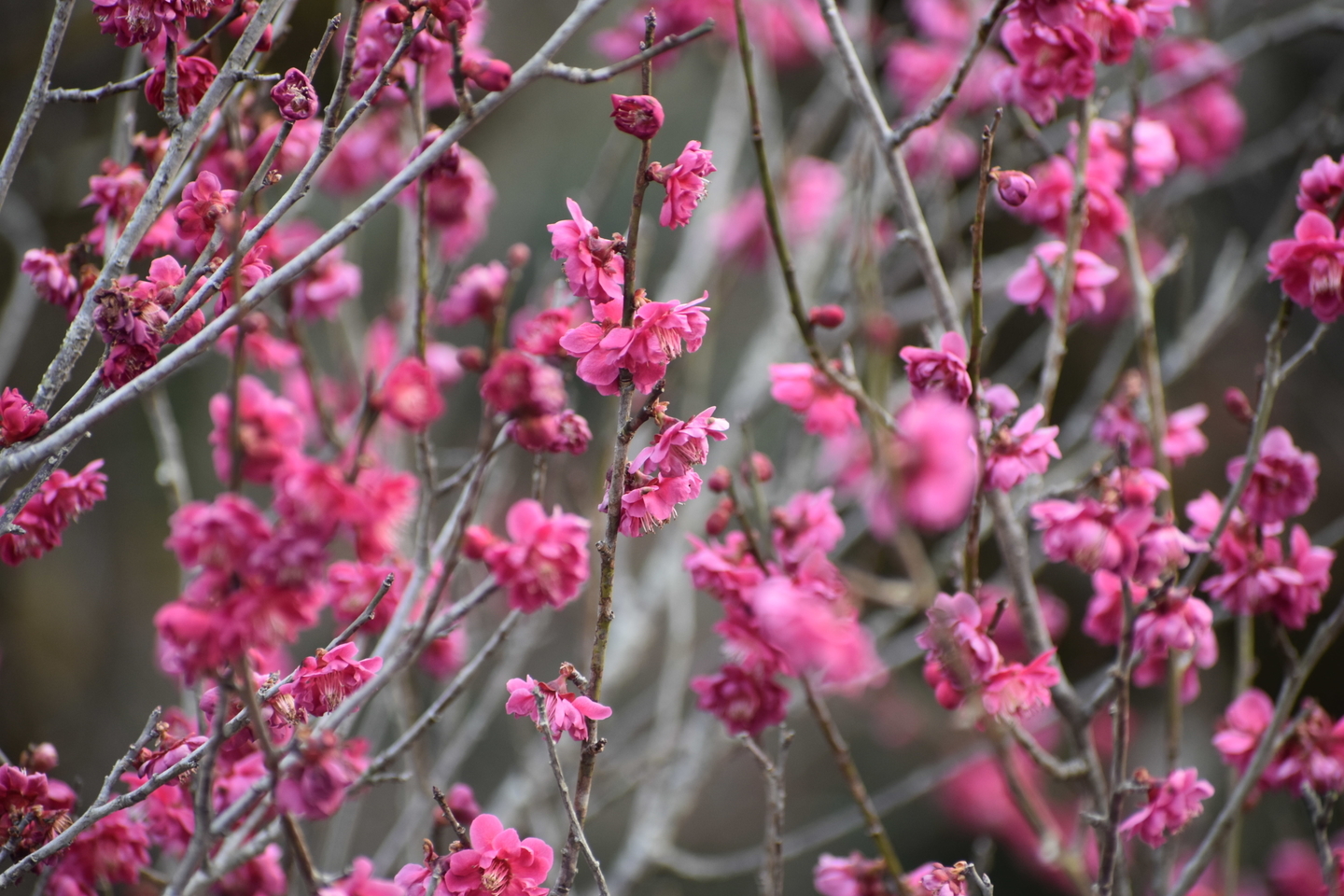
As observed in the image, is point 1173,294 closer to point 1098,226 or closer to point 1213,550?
point 1098,226

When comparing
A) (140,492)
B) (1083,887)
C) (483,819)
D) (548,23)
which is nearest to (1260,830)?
(1083,887)

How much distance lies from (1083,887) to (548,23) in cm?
329

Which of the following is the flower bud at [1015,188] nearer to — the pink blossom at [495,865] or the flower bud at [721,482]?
the flower bud at [721,482]

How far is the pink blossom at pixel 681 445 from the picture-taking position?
0.96 meters

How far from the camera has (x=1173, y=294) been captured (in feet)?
10.7

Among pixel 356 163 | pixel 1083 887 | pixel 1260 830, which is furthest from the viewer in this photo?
pixel 1260 830

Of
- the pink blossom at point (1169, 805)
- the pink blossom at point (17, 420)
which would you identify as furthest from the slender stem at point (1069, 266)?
the pink blossom at point (17, 420)

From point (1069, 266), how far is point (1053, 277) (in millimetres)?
33

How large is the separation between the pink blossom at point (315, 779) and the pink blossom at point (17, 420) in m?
0.51

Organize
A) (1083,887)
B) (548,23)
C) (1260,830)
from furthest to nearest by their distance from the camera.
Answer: (548,23) → (1260,830) → (1083,887)

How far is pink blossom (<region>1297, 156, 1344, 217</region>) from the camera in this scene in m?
1.16

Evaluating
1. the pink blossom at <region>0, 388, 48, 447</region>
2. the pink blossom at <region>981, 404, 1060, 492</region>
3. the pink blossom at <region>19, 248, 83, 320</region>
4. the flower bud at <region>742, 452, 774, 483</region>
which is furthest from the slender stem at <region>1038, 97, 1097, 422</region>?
the pink blossom at <region>19, 248, 83, 320</region>

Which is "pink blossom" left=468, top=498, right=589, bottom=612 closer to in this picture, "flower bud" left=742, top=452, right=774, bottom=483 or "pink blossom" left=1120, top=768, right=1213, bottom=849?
"flower bud" left=742, top=452, right=774, bottom=483

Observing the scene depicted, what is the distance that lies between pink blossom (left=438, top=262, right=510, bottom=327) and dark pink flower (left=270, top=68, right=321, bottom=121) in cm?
46
